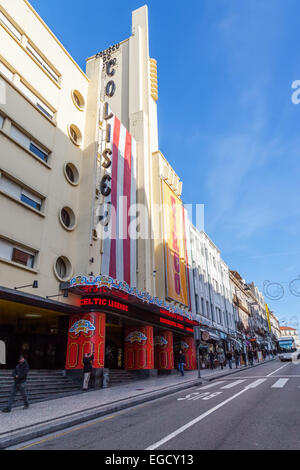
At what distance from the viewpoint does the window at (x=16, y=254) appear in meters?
15.9

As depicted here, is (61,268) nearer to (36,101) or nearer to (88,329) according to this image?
(88,329)

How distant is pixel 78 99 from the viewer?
80.8 feet

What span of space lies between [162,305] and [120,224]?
277 inches

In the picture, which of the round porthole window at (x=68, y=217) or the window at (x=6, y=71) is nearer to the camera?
the window at (x=6, y=71)

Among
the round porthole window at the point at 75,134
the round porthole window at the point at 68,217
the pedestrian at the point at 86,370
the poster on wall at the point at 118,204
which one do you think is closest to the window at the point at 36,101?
the round porthole window at the point at 75,134

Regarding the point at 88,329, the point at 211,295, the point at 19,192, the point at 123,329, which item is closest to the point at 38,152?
the point at 19,192

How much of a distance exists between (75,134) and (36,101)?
155 inches

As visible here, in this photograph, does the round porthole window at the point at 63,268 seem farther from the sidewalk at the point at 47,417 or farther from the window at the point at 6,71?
the window at the point at 6,71

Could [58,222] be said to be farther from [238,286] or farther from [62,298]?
[238,286]

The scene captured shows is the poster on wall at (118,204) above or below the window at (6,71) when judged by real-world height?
below

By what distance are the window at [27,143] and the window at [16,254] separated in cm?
588

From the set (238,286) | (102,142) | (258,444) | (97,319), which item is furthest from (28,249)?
(238,286)

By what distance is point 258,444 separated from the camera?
5820mm

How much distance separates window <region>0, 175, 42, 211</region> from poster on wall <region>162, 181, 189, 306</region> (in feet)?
49.8
